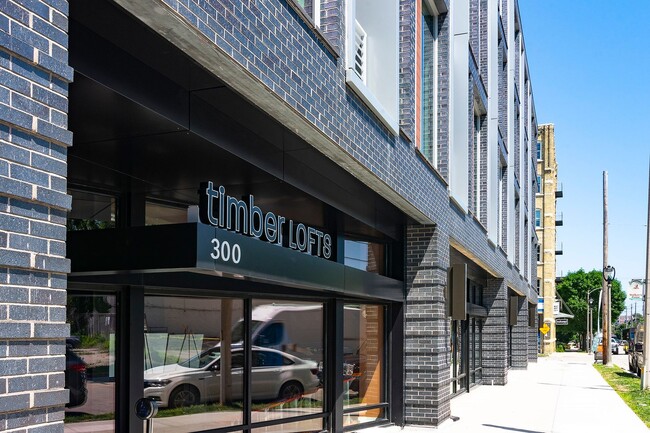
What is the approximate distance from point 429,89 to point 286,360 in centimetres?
619

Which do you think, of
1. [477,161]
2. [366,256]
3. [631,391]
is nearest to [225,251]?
[366,256]

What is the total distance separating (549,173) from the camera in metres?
67.1

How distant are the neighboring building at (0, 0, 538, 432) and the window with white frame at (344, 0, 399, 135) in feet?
0.10

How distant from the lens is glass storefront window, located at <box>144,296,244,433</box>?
7762mm

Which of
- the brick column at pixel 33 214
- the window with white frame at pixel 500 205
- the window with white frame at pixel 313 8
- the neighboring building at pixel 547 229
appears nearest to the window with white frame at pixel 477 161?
the window with white frame at pixel 500 205

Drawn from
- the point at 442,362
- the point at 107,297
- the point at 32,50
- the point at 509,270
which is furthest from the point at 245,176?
the point at 509,270

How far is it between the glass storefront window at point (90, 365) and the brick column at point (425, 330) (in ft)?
23.6

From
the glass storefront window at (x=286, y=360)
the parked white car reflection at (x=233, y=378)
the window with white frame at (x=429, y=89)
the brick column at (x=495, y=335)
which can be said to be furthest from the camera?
the brick column at (x=495, y=335)

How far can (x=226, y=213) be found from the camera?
7082mm

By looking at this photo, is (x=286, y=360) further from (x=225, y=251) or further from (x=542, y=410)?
(x=542, y=410)

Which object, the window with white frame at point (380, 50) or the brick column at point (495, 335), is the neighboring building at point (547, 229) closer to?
the brick column at point (495, 335)

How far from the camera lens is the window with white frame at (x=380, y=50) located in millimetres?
10312

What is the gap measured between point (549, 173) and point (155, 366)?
63.7 m

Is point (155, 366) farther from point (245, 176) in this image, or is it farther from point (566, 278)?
point (566, 278)
